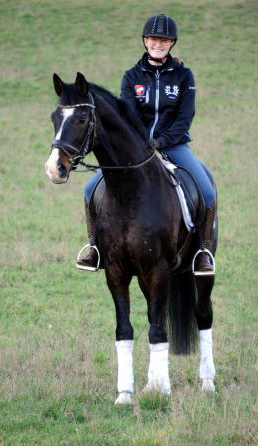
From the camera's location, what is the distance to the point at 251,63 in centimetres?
3397

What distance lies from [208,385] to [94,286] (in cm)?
504

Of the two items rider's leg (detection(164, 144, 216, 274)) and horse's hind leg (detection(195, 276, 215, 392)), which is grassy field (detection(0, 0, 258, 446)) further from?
rider's leg (detection(164, 144, 216, 274))

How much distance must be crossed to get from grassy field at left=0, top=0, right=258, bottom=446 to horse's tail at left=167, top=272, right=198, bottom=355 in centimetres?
28

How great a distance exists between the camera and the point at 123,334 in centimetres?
747

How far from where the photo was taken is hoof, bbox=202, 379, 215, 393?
25.4 feet

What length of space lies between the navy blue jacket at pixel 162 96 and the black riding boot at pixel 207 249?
2.82 feet

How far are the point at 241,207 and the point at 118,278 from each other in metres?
11.3

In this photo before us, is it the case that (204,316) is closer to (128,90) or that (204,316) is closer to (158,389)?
(158,389)

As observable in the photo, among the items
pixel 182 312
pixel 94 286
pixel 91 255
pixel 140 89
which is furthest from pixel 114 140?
pixel 94 286

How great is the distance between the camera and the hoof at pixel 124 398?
729 cm

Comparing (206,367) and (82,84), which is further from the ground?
(82,84)

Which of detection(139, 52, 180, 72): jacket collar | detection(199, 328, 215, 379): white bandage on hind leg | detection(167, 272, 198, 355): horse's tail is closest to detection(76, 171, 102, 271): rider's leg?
detection(167, 272, 198, 355): horse's tail

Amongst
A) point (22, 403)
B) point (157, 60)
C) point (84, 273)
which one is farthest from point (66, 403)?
point (84, 273)

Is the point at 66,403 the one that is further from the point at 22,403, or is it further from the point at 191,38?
the point at 191,38
